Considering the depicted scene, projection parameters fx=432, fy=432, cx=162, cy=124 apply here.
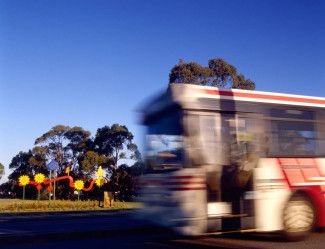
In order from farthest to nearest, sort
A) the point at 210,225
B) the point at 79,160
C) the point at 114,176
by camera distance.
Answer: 1. the point at 79,160
2. the point at 114,176
3. the point at 210,225

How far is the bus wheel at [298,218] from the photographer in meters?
10.4

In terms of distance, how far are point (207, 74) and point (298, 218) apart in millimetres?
30768

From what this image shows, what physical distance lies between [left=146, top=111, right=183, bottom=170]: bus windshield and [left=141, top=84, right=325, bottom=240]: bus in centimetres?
2

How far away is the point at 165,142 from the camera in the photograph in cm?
1055

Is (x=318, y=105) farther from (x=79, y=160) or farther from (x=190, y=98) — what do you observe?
(x=79, y=160)

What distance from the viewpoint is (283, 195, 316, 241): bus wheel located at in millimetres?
10398

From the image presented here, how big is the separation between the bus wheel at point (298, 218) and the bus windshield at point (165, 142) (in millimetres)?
3032

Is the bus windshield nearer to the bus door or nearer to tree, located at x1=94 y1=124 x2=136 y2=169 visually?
the bus door

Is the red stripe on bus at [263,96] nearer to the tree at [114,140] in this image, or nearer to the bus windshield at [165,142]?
the bus windshield at [165,142]

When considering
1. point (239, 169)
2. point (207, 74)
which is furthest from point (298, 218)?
point (207, 74)

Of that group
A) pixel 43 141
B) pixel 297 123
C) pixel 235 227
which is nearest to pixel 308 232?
pixel 235 227

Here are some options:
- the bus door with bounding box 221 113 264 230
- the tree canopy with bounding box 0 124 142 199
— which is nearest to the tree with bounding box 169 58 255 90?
the tree canopy with bounding box 0 124 142 199

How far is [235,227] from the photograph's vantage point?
A: 10086mm

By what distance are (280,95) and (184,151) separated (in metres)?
3.36
